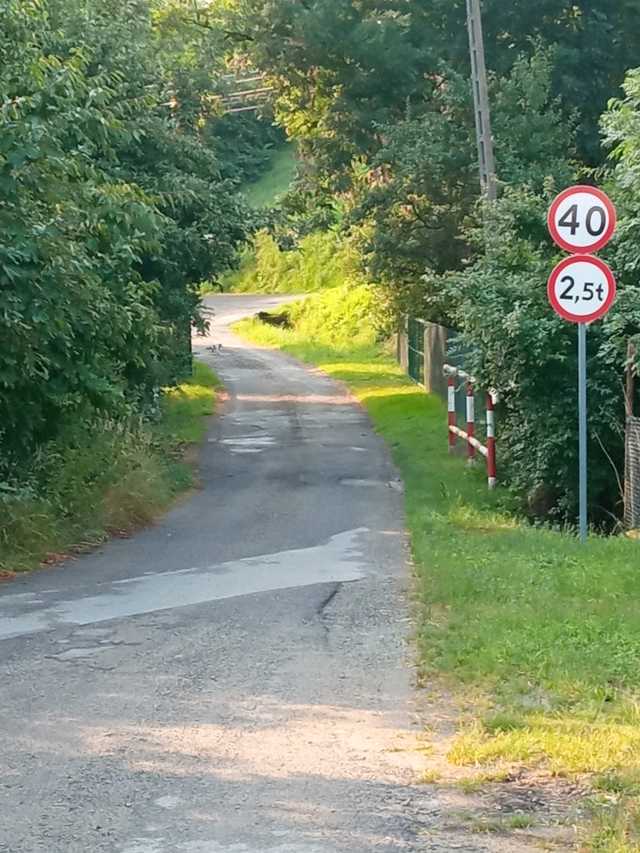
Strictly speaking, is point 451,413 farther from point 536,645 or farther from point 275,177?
point 275,177

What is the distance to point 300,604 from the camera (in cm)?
913

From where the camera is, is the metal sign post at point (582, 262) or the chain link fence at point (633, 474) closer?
the metal sign post at point (582, 262)

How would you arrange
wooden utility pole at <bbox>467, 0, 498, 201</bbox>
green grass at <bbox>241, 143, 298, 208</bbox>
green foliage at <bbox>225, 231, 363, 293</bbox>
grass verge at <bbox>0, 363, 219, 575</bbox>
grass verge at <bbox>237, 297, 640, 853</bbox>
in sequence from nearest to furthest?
grass verge at <bbox>237, 297, 640, 853</bbox>, grass verge at <bbox>0, 363, 219, 575</bbox>, wooden utility pole at <bbox>467, 0, 498, 201</bbox>, green foliage at <bbox>225, 231, 363, 293</bbox>, green grass at <bbox>241, 143, 298, 208</bbox>

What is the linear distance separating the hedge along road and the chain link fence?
2.46 m

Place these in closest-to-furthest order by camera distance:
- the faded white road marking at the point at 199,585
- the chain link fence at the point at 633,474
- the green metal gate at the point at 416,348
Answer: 1. the faded white road marking at the point at 199,585
2. the chain link fence at the point at 633,474
3. the green metal gate at the point at 416,348

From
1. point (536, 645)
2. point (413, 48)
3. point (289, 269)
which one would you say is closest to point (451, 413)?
point (536, 645)

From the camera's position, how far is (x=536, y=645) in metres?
7.25

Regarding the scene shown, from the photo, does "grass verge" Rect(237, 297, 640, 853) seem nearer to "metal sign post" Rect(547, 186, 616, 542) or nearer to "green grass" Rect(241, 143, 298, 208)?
"metal sign post" Rect(547, 186, 616, 542)

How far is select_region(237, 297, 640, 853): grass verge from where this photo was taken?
541 centimetres

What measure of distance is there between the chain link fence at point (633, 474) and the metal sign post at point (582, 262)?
2035 mm

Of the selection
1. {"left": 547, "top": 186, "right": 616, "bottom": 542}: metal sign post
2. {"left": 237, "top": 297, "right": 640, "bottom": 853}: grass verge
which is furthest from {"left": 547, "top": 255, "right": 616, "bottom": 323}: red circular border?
{"left": 237, "top": 297, "right": 640, "bottom": 853}: grass verge

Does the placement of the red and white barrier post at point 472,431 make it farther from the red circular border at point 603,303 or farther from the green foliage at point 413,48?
the green foliage at point 413,48

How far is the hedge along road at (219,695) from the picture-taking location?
190 inches

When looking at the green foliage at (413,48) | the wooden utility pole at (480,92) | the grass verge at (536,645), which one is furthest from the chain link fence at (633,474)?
the green foliage at (413,48)
